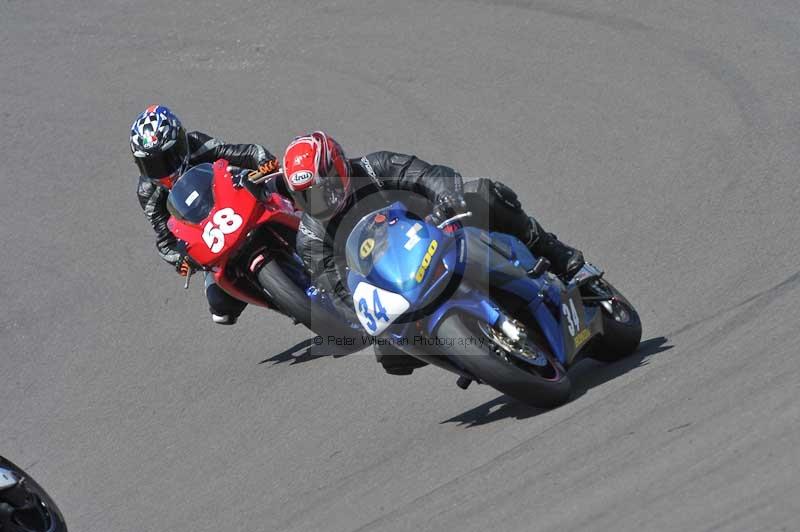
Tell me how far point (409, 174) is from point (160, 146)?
311 cm

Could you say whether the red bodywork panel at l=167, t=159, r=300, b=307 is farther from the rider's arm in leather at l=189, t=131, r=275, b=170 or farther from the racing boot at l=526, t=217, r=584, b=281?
the racing boot at l=526, t=217, r=584, b=281

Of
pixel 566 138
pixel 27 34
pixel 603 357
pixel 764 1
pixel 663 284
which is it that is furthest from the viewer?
pixel 27 34

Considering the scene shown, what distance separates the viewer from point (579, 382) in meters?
7.30

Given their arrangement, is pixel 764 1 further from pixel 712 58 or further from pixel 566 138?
pixel 566 138

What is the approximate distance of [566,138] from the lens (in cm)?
1102

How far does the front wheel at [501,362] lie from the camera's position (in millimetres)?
6363

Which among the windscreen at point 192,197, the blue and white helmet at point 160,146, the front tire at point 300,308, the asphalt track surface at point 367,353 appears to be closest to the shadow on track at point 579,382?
the asphalt track surface at point 367,353

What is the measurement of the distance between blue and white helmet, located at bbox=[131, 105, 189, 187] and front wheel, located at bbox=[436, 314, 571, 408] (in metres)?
4.30

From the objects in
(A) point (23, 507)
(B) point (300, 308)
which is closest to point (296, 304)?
(B) point (300, 308)

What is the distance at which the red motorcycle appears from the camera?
9164mm

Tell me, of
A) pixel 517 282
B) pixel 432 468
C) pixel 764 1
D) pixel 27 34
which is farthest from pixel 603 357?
pixel 27 34

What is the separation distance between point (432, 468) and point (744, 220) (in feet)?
10.7

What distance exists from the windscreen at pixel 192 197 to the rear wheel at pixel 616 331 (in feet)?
10.5

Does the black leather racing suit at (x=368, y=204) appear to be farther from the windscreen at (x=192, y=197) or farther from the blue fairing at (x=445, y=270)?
the windscreen at (x=192, y=197)
